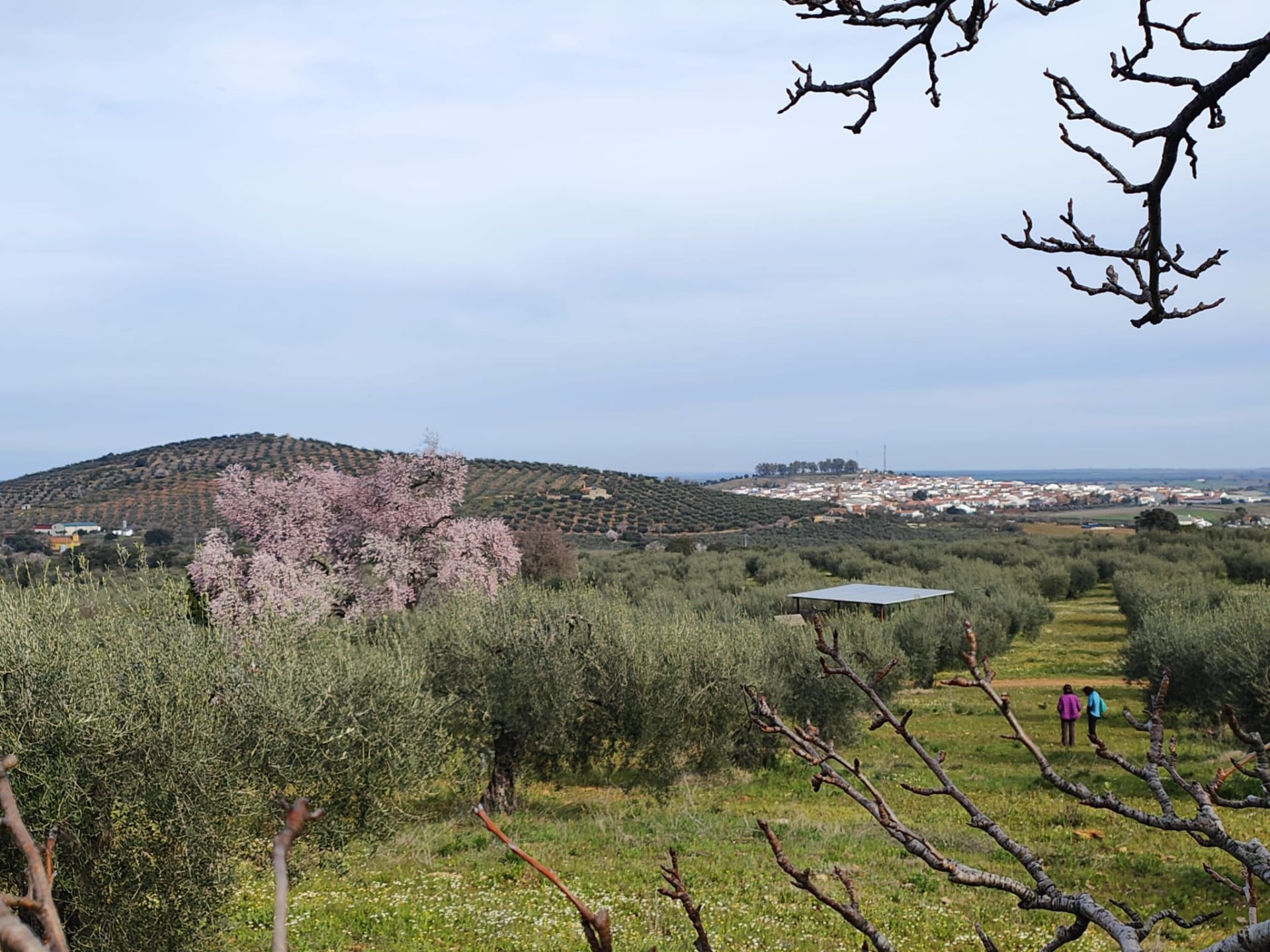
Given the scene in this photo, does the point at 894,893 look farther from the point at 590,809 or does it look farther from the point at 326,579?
the point at 326,579

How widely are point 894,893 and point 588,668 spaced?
630cm

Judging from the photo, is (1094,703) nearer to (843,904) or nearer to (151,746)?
(151,746)

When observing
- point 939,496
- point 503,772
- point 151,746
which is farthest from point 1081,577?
point 939,496

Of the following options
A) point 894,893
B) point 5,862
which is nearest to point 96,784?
point 5,862

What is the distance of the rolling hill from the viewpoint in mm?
55156

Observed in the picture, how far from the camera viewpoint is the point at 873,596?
30781 millimetres

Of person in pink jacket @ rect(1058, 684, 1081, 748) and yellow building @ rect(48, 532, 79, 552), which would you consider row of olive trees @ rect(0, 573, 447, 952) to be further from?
yellow building @ rect(48, 532, 79, 552)

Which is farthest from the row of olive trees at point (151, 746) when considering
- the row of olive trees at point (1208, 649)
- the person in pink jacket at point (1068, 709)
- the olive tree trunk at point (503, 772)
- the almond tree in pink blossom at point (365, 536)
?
the person in pink jacket at point (1068, 709)

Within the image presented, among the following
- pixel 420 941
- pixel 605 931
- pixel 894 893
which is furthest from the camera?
pixel 894 893

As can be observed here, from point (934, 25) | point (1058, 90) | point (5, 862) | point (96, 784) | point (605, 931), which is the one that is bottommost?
point (5, 862)

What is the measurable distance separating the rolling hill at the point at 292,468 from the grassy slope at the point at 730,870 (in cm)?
3744

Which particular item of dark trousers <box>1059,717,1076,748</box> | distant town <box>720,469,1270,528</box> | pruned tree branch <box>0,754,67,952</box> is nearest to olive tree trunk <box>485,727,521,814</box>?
dark trousers <box>1059,717,1076,748</box>

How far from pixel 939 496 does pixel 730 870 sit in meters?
144

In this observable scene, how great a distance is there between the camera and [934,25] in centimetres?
274
